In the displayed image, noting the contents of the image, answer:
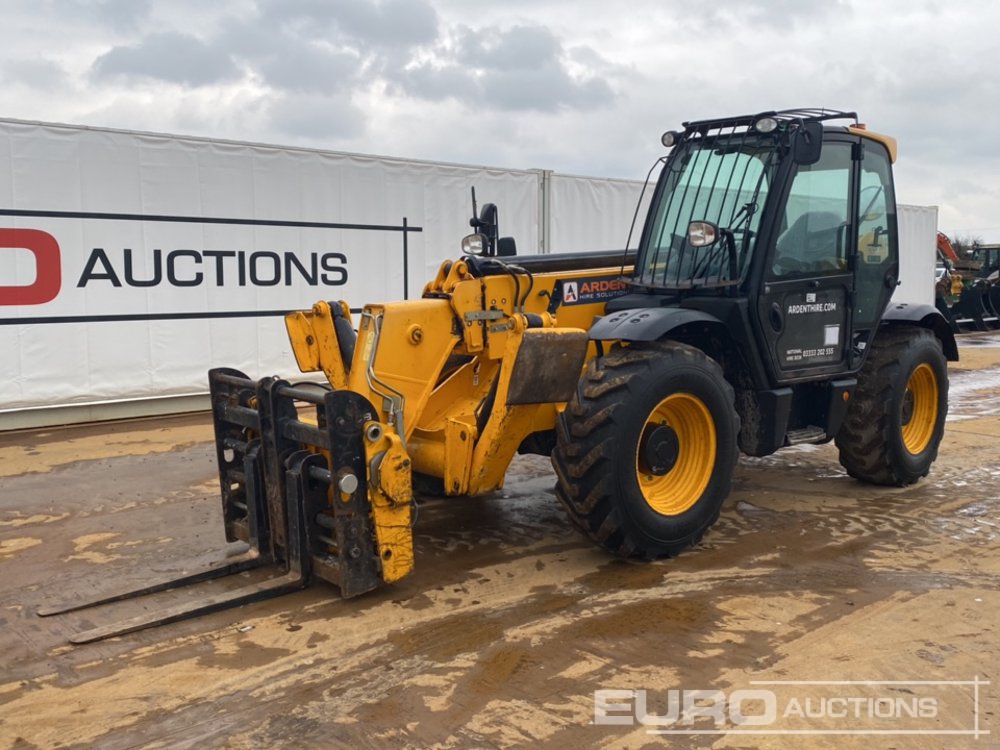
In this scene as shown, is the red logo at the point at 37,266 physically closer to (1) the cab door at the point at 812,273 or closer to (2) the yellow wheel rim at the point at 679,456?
(2) the yellow wheel rim at the point at 679,456

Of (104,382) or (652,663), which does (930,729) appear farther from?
(104,382)

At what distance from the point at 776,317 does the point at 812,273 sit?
19.2 inches

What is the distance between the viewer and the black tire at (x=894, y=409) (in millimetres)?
6555

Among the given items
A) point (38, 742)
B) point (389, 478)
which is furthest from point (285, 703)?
point (389, 478)

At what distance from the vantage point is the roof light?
219 inches

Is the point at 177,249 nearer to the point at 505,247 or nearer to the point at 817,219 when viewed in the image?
the point at 505,247

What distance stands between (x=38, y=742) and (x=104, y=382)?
7.18m

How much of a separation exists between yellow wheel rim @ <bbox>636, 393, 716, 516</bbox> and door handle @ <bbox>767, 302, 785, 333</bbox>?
35.2 inches

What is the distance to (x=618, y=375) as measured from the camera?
4812 millimetres

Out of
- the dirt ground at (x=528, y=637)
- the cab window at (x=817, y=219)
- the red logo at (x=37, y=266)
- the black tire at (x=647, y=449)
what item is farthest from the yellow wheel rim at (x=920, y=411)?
the red logo at (x=37, y=266)

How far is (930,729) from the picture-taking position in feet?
10.9

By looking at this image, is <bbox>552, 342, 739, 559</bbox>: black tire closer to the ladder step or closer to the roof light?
the ladder step

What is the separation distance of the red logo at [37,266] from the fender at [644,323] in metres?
6.57

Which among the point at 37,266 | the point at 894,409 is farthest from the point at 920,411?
the point at 37,266
